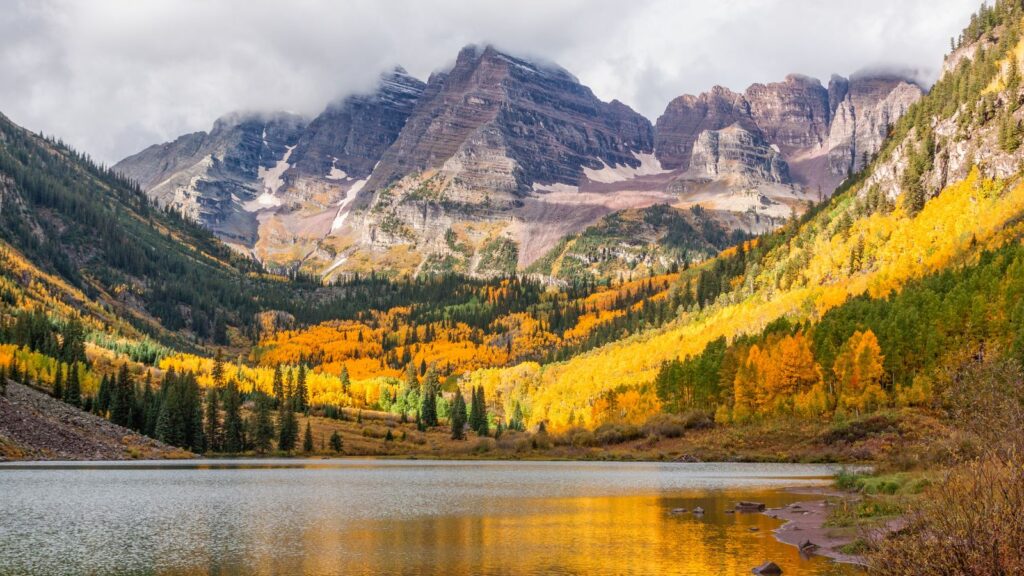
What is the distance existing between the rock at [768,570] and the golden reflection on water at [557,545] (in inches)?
20.1

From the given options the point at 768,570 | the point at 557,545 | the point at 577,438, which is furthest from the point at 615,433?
the point at 768,570

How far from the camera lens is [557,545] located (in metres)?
50.3

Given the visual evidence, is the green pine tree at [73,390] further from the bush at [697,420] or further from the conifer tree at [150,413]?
the bush at [697,420]

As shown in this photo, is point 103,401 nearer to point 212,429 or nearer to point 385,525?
point 212,429

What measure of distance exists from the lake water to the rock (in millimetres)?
792

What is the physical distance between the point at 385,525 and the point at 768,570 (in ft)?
96.8

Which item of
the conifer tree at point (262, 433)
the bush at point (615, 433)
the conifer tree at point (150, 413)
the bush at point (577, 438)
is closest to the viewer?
the conifer tree at point (150, 413)

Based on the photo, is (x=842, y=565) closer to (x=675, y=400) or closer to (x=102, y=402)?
(x=675, y=400)

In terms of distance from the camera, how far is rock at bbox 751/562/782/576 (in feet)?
127

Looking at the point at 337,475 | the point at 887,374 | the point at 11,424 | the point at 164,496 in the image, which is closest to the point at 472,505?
the point at 164,496

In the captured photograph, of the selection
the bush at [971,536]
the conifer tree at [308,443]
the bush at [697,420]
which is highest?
the bush at [697,420]

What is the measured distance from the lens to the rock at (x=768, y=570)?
38844 millimetres

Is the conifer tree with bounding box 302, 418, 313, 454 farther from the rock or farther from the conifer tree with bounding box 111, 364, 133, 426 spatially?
the rock

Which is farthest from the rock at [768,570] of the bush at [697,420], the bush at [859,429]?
the bush at [697,420]
